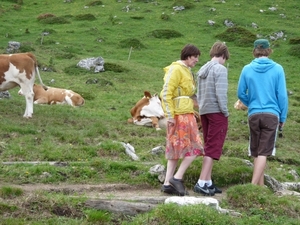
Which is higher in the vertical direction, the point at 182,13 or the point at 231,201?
the point at 231,201

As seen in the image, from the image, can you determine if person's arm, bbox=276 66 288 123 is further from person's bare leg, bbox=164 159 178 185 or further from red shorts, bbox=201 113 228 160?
person's bare leg, bbox=164 159 178 185

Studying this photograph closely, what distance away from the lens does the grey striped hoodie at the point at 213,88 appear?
29.4 ft

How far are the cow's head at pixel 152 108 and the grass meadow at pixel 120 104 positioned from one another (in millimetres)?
739

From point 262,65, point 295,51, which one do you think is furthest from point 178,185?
point 295,51

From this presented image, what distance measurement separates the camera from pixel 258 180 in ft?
30.9

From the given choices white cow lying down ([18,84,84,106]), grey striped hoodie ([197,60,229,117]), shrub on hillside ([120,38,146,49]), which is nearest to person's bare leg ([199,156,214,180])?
grey striped hoodie ([197,60,229,117])

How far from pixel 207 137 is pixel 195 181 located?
88cm

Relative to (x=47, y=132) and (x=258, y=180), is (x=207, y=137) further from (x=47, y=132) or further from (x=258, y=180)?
(x=47, y=132)

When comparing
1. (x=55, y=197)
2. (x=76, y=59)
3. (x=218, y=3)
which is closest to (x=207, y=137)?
(x=55, y=197)

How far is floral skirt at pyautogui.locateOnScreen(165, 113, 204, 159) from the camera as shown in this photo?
8.96 meters

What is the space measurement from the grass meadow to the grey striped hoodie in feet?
4.12

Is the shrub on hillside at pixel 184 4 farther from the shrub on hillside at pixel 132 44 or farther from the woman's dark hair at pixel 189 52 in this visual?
the woman's dark hair at pixel 189 52

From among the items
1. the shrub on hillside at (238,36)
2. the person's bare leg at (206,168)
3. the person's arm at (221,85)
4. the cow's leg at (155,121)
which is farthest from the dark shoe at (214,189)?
the shrub on hillside at (238,36)

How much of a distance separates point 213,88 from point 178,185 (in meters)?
1.59
